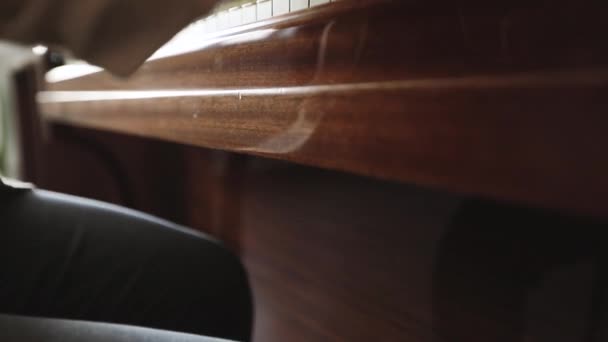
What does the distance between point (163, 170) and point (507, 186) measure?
1.37 m

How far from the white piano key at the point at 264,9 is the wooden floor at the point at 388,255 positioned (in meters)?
0.36

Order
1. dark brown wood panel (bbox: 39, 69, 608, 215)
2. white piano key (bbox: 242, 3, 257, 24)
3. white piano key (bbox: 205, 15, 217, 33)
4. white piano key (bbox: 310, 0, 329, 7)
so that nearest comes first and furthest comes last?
dark brown wood panel (bbox: 39, 69, 608, 215) → white piano key (bbox: 310, 0, 329, 7) → white piano key (bbox: 242, 3, 257, 24) → white piano key (bbox: 205, 15, 217, 33)

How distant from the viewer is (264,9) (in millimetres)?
443

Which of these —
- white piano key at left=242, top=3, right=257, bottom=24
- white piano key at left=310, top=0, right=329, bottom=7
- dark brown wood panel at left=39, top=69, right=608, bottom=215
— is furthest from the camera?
white piano key at left=242, top=3, right=257, bottom=24

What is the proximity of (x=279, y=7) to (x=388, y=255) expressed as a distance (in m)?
0.46

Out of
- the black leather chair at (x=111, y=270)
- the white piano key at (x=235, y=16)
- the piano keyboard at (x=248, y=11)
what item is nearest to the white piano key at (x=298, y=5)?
the piano keyboard at (x=248, y=11)

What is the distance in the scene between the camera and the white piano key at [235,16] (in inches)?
19.6

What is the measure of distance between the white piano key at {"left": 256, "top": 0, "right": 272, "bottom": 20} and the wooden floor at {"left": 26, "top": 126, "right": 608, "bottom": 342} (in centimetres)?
36

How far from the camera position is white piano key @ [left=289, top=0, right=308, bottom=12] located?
373mm

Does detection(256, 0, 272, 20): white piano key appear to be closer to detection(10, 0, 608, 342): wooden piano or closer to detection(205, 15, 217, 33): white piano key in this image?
detection(10, 0, 608, 342): wooden piano

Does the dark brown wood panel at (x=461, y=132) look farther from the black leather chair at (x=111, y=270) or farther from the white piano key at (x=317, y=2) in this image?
the black leather chair at (x=111, y=270)

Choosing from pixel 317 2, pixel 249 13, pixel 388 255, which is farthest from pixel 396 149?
pixel 388 255

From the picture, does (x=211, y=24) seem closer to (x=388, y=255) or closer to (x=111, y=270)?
(x=111, y=270)

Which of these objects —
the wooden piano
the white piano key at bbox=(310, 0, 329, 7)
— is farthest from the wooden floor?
the white piano key at bbox=(310, 0, 329, 7)
